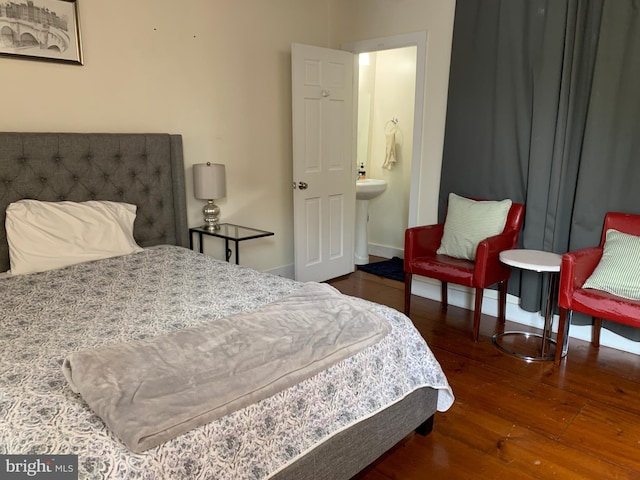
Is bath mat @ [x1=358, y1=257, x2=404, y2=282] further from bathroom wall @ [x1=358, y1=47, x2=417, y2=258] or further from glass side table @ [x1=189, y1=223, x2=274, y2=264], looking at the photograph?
glass side table @ [x1=189, y1=223, x2=274, y2=264]

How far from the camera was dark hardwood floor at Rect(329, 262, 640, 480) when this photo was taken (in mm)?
1928

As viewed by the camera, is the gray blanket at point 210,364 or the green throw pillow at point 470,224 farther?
the green throw pillow at point 470,224

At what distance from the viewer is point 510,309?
11.4 ft

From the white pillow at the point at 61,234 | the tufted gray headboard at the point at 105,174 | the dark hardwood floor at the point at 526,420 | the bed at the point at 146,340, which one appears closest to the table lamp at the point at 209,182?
the tufted gray headboard at the point at 105,174

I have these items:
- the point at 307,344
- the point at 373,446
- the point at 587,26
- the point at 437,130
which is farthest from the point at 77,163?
the point at 587,26

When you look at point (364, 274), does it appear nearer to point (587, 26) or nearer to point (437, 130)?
point (437, 130)

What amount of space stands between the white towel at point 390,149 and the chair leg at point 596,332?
8.44 ft

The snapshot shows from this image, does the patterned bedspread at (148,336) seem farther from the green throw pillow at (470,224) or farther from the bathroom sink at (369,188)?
the bathroom sink at (369,188)

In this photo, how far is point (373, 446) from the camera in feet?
5.69

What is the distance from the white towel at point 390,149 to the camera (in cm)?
494

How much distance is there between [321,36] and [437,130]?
1.42 metres

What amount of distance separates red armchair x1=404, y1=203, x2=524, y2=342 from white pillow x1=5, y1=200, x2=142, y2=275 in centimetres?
185

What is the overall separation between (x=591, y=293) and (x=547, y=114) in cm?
121

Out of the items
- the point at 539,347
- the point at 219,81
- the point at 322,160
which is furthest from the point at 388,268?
the point at 219,81
